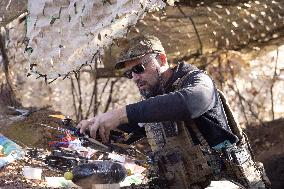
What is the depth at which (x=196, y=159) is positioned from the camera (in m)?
3.40

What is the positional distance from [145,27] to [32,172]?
14.9 ft

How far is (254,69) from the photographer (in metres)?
9.77

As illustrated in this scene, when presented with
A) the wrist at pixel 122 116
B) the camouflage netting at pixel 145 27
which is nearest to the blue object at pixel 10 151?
the camouflage netting at pixel 145 27

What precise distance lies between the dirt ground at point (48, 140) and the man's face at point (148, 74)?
5.95ft

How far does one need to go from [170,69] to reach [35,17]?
9.28ft

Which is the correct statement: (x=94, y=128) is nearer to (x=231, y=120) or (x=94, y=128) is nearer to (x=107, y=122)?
(x=107, y=122)

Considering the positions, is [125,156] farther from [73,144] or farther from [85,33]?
[85,33]

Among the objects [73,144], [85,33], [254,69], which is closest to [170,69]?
[85,33]

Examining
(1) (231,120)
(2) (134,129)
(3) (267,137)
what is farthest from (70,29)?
(3) (267,137)

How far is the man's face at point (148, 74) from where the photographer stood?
346 cm

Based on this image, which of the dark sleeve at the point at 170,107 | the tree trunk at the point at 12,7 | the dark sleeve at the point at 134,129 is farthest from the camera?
the tree trunk at the point at 12,7

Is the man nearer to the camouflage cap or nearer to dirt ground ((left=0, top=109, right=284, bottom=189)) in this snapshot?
the camouflage cap

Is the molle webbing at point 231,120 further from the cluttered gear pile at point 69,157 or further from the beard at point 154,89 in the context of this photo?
the cluttered gear pile at point 69,157

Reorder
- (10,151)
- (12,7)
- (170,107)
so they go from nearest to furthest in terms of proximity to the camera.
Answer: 1. (170,107)
2. (10,151)
3. (12,7)
